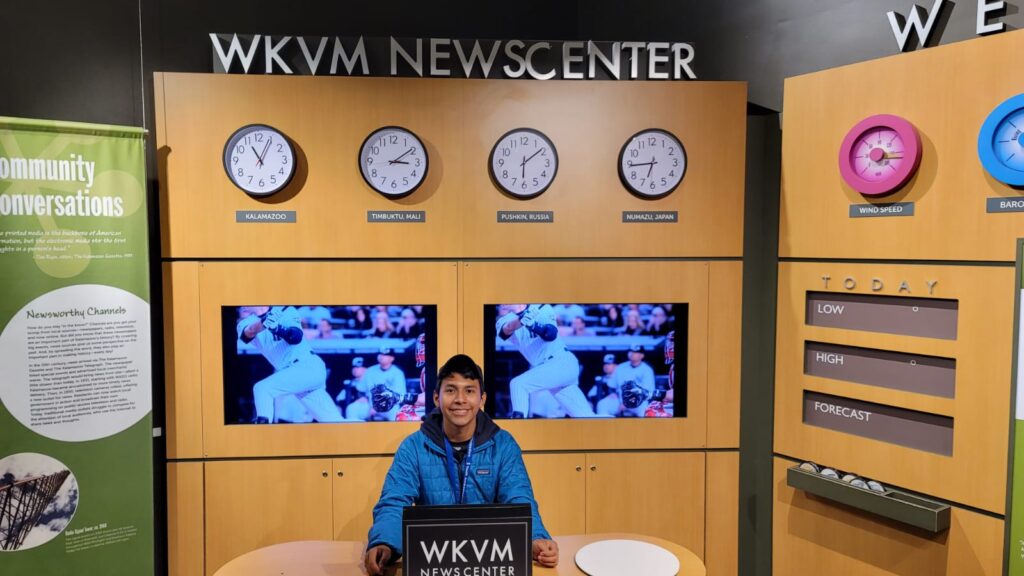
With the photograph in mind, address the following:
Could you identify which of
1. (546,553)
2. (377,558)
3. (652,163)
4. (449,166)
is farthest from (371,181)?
(546,553)

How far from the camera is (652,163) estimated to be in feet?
10.2

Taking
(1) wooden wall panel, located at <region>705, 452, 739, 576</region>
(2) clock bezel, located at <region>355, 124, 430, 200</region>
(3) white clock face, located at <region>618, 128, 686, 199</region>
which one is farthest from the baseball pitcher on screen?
(2) clock bezel, located at <region>355, 124, 430, 200</region>

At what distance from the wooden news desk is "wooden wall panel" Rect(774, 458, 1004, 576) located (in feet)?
3.95

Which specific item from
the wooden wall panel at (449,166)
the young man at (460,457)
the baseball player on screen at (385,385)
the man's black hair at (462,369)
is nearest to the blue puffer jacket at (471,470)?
the young man at (460,457)

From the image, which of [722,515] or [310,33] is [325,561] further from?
[310,33]

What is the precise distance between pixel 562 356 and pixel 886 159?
1624 millimetres

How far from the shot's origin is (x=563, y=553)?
211 cm

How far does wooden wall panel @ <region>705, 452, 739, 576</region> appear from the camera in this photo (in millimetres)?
3240

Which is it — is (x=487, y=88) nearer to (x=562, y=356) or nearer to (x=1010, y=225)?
(x=562, y=356)

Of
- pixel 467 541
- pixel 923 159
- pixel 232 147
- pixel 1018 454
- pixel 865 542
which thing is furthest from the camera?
pixel 232 147

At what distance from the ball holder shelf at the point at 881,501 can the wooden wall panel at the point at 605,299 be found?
49cm

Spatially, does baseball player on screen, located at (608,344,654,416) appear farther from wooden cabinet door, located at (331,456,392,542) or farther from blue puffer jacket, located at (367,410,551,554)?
wooden cabinet door, located at (331,456,392,542)

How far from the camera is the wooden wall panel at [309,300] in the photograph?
3037 mm

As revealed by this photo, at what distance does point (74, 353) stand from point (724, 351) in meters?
2.98
